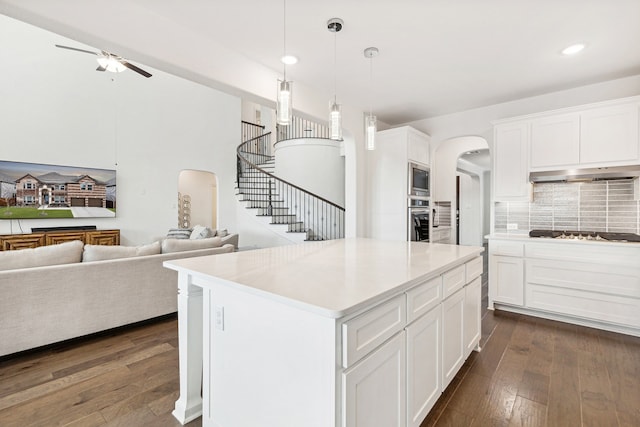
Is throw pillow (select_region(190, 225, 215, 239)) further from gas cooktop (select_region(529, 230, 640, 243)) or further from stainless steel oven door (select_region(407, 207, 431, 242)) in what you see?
gas cooktop (select_region(529, 230, 640, 243))

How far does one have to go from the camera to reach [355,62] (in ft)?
9.44

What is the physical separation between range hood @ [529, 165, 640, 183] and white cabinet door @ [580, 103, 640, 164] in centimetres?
13

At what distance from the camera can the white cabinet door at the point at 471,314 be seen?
2250 mm

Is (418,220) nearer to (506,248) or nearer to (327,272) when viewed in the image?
(506,248)

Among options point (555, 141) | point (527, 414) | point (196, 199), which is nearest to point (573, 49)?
point (555, 141)

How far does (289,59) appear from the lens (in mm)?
2814

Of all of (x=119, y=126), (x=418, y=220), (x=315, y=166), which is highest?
(x=119, y=126)

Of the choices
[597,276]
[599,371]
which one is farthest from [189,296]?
[597,276]

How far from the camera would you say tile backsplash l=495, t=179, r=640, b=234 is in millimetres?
3343

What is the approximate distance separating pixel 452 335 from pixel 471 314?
1.51 ft

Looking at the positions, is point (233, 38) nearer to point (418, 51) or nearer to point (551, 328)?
point (418, 51)

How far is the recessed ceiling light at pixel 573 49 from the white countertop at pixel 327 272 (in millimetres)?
1946

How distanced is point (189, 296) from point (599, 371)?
3020 millimetres

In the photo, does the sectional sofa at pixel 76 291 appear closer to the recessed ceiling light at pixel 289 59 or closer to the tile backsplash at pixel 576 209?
the recessed ceiling light at pixel 289 59
